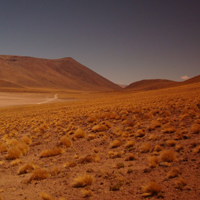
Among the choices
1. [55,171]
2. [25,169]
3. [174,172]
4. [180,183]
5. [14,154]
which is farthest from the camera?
[14,154]

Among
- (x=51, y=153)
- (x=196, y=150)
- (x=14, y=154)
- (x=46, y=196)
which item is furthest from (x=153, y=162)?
(x=14, y=154)

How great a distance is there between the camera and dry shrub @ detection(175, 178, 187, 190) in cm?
451

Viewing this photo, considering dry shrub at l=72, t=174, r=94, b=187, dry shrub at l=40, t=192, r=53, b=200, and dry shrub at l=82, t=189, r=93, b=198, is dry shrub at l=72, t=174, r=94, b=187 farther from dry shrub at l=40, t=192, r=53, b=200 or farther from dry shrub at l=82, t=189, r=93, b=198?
dry shrub at l=40, t=192, r=53, b=200

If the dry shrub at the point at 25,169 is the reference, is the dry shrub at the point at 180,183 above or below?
above

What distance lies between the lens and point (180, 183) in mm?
4645

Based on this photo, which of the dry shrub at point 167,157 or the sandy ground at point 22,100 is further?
the sandy ground at point 22,100

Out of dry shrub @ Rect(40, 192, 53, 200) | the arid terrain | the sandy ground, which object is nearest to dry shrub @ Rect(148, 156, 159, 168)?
the arid terrain

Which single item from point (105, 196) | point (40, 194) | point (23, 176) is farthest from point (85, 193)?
point (23, 176)

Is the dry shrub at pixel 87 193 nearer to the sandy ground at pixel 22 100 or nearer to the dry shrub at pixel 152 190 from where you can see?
the dry shrub at pixel 152 190

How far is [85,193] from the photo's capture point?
15.8ft

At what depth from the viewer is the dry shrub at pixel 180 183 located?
4507 millimetres

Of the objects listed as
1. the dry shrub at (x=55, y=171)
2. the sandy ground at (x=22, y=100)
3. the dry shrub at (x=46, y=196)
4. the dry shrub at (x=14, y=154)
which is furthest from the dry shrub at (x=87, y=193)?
the sandy ground at (x=22, y=100)

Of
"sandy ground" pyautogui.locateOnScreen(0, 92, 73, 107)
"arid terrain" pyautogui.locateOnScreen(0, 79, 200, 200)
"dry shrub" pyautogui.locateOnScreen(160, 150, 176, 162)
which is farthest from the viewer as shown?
"sandy ground" pyautogui.locateOnScreen(0, 92, 73, 107)

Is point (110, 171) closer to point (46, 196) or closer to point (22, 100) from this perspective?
point (46, 196)
